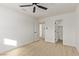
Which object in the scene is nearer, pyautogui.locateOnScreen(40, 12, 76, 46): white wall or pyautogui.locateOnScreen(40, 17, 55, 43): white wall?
pyautogui.locateOnScreen(40, 12, 76, 46): white wall

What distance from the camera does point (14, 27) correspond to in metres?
6.06

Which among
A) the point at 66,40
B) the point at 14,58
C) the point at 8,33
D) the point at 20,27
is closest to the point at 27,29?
the point at 20,27

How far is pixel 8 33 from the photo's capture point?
5.46 m

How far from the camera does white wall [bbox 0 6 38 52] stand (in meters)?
5.07

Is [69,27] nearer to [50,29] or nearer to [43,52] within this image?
[50,29]

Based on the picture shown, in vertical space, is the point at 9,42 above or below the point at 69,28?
below

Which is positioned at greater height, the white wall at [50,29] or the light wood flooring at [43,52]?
the white wall at [50,29]

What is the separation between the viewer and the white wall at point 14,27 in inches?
200

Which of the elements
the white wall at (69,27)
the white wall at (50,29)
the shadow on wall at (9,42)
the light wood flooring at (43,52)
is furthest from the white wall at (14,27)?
the white wall at (69,27)

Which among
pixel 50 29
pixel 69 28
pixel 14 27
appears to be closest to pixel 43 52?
pixel 14 27

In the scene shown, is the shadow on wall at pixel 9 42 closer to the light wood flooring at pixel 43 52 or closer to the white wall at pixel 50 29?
the light wood flooring at pixel 43 52

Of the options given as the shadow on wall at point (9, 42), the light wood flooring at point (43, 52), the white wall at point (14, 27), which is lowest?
the light wood flooring at point (43, 52)

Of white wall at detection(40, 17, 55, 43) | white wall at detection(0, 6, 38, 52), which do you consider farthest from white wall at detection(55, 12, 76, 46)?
white wall at detection(0, 6, 38, 52)

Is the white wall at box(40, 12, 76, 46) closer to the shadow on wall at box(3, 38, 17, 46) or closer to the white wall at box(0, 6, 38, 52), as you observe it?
the white wall at box(0, 6, 38, 52)
